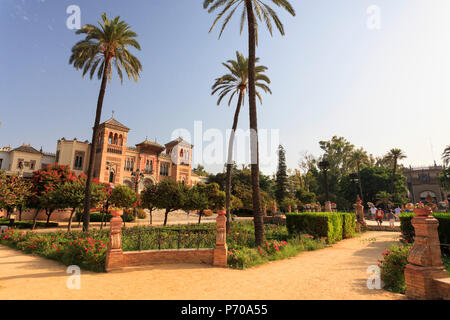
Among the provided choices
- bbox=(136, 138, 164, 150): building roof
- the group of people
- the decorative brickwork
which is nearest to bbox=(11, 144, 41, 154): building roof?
bbox=(136, 138, 164, 150): building roof

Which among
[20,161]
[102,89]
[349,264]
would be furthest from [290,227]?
[20,161]

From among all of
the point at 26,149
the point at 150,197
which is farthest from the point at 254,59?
the point at 26,149

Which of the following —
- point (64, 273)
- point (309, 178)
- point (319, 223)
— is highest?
point (309, 178)

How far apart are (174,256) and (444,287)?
7.68m

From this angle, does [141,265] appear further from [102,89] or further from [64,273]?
[102,89]

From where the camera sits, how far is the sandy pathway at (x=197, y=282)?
5570 mm

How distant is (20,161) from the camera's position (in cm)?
4281

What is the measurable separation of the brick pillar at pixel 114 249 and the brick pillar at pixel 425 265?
8.23 meters

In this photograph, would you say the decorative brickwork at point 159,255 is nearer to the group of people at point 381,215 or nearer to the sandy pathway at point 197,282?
the sandy pathway at point 197,282

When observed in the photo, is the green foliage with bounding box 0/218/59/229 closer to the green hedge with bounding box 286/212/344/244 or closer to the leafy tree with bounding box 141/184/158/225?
the leafy tree with bounding box 141/184/158/225

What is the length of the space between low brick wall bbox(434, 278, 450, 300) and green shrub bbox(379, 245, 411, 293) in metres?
0.91

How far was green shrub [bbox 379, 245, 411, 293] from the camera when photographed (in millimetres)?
6057

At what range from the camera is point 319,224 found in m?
14.4
